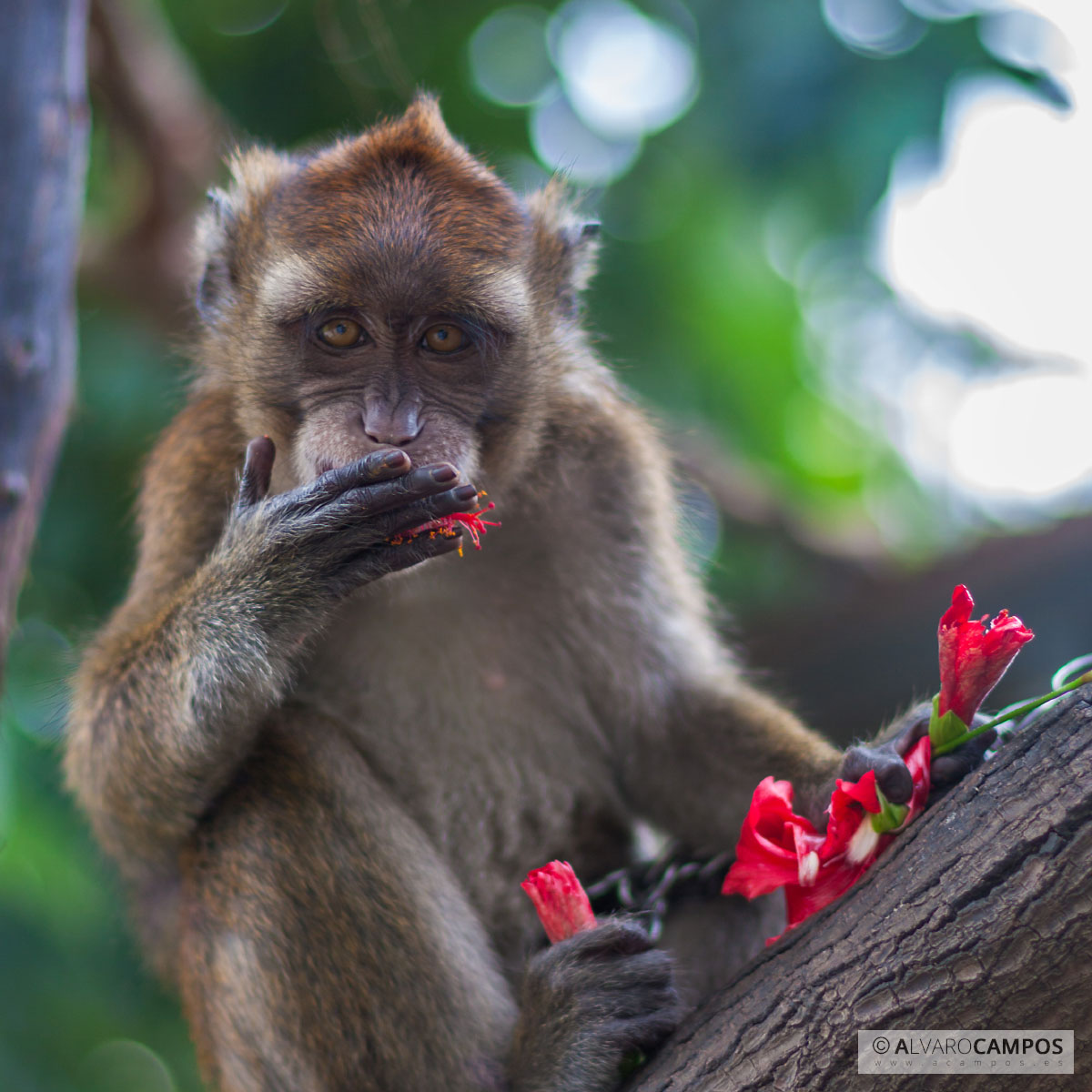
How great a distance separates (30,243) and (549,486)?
7.23 ft

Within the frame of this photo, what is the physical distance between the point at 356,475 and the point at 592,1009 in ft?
5.37

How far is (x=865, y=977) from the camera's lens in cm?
247

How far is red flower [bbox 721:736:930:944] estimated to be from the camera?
9.02 ft

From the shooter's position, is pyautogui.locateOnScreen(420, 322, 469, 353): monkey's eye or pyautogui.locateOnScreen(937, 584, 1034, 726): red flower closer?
pyautogui.locateOnScreen(937, 584, 1034, 726): red flower

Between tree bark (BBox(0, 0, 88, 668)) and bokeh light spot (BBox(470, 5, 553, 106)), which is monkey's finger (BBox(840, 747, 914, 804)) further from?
bokeh light spot (BBox(470, 5, 553, 106))

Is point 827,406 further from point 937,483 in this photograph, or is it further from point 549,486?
point 549,486

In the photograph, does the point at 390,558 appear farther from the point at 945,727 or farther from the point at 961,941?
the point at 961,941

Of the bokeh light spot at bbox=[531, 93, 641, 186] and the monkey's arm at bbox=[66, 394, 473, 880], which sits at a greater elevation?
the bokeh light spot at bbox=[531, 93, 641, 186]

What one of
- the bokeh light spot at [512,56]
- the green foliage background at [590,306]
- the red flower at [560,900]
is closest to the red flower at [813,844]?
the red flower at [560,900]

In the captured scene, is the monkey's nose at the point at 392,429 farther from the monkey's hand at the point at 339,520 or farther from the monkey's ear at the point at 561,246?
the monkey's ear at the point at 561,246

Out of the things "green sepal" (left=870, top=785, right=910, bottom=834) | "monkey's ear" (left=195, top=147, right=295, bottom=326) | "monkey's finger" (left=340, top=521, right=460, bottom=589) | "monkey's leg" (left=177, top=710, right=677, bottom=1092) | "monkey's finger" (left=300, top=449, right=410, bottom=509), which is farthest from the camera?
"monkey's ear" (left=195, top=147, right=295, bottom=326)

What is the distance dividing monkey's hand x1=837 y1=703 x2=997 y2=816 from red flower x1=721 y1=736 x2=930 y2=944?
0.02 m

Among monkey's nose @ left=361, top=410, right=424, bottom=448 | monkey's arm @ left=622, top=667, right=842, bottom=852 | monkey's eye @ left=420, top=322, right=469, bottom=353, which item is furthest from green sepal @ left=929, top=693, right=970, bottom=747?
monkey's eye @ left=420, top=322, right=469, bottom=353

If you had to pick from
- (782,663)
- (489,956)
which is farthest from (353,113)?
(489,956)
